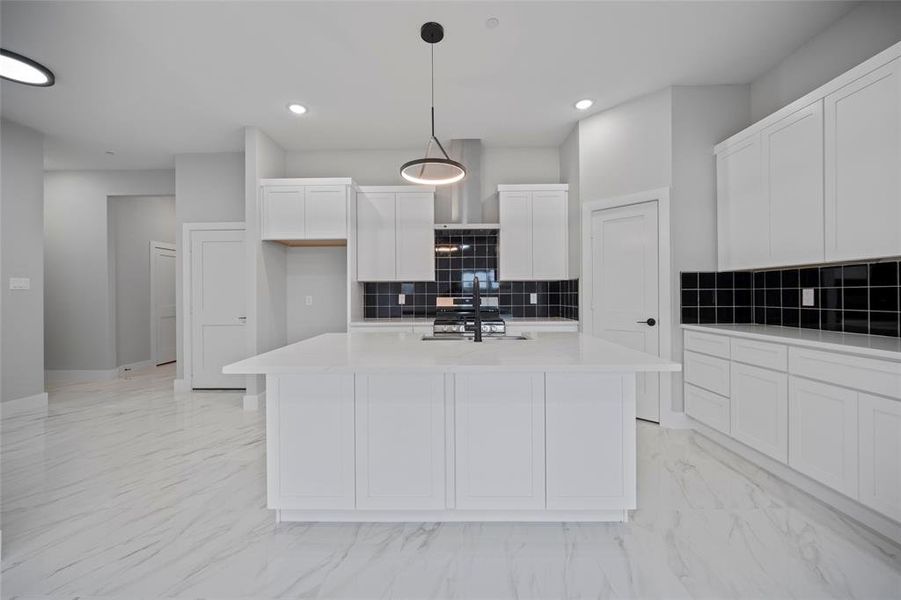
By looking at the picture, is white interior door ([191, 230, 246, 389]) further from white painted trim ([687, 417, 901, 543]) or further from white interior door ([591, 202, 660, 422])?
white painted trim ([687, 417, 901, 543])

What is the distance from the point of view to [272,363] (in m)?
1.79

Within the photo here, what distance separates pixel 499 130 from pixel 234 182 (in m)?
3.27

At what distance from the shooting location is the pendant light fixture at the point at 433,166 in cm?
260

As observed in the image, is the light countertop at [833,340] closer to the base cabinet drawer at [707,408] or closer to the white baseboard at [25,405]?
the base cabinet drawer at [707,408]

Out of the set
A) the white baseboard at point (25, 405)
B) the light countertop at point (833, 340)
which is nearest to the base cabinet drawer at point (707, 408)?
the light countertop at point (833, 340)

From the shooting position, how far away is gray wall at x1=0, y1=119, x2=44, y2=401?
398 centimetres

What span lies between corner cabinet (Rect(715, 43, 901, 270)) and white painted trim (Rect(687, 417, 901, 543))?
130 cm

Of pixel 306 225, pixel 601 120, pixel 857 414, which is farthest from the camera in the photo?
pixel 306 225

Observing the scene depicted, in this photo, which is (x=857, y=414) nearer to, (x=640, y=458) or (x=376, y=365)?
(x=640, y=458)

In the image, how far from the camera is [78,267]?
551 cm

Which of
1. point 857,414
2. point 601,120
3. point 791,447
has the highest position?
point 601,120

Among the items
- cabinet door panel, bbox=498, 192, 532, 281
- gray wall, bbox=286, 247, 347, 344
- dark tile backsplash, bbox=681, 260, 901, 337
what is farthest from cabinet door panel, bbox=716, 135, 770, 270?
gray wall, bbox=286, 247, 347, 344

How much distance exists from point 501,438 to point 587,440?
1.38 feet

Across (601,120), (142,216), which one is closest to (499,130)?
(601,120)
